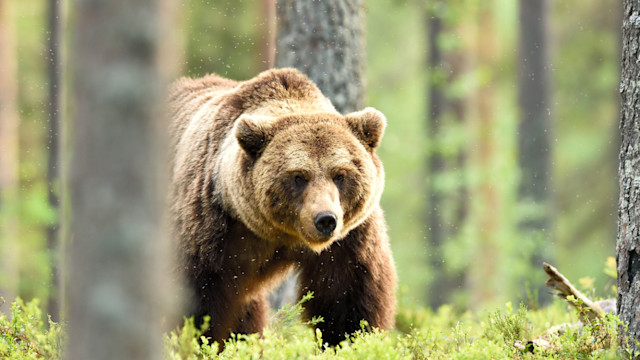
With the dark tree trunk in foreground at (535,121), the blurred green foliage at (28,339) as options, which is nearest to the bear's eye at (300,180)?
the blurred green foliage at (28,339)

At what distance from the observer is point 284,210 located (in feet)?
16.8

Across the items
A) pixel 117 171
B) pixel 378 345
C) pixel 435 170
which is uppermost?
pixel 117 171

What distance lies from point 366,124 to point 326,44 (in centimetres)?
202

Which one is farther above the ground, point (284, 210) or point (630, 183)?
point (630, 183)

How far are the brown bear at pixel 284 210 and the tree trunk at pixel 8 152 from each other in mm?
8183

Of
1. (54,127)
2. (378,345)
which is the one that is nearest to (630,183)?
(378,345)

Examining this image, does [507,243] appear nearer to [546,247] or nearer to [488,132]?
[546,247]

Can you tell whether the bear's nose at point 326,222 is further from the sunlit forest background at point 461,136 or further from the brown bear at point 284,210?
the sunlit forest background at point 461,136

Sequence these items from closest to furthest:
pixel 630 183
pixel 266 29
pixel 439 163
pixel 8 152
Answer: pixel 630 183
pixel 266 29
pixel 8 152
pixel 439 163

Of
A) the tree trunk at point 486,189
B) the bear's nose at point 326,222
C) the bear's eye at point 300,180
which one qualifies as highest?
the bear's eye at point 300,180

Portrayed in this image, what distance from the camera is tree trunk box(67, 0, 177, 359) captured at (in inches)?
92.1

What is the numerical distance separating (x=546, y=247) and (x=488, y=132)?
588cm

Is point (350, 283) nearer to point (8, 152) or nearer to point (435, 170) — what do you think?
point (8, 152)

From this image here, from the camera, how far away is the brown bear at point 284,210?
5.12 meters
